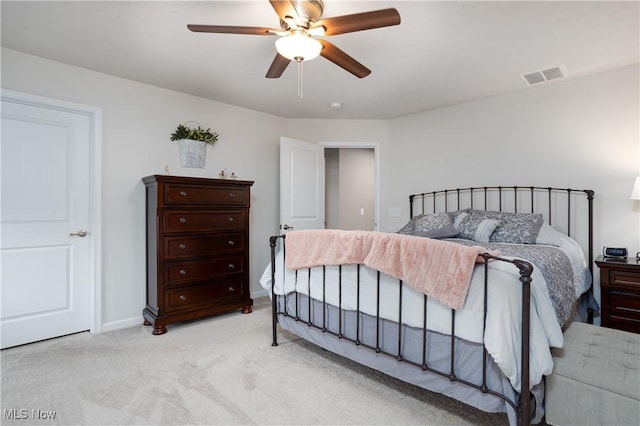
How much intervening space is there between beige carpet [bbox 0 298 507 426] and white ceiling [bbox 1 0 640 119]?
2365 millimetres

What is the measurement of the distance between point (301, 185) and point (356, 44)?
2025mm

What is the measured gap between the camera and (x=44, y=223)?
109 inches

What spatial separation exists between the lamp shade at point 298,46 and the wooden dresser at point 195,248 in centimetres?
169

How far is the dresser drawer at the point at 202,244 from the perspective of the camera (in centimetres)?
299

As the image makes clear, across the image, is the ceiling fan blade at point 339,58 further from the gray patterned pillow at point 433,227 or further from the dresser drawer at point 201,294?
the dresser drawer at point 201,294

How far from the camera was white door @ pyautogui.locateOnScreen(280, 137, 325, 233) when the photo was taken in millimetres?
3988

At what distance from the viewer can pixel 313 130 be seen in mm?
4504

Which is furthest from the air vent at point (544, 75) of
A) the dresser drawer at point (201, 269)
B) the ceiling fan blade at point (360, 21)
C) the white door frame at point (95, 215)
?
the white door frame at point (95, 215)

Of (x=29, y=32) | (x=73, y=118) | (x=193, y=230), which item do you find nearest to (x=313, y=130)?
(x=193, y=230)

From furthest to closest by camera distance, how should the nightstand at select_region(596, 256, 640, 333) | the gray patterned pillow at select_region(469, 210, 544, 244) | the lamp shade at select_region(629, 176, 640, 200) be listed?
the gray patterned pillow at select_region(469, 210, 544, 244)
the lamp shade at select_region(629, 176, 640, 200)
the nightstand at select_region(596, 256, 640, 333)

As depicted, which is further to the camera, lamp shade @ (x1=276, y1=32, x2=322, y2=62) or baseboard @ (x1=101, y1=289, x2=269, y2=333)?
baseboard @ (x1=101, y1=289, x2=269, y2=333)

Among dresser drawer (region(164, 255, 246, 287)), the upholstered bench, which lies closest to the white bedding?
the upholstered bench

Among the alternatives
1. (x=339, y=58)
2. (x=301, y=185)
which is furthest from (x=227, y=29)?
(x=301, y=185)

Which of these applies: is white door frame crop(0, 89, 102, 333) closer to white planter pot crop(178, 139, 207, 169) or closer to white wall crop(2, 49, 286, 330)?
white wall crop(2, 49, 286, 330)
